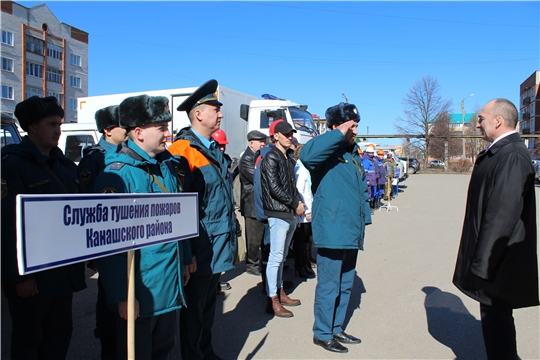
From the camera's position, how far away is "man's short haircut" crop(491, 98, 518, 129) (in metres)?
3.03

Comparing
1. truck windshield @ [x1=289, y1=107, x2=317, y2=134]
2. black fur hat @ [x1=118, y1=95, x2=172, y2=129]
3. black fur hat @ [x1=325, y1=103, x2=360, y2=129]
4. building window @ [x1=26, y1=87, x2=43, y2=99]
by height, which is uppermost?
building window @ [x1=26, y1=87, x2=43, y2=99]

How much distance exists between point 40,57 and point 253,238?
57210 mm

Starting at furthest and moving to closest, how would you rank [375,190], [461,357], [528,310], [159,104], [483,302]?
[375,190], [528,310], [461,357], [483,302], [159,104]

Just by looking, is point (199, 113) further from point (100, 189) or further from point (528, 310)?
point (528, 310)

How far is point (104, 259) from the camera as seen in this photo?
7.50 feet

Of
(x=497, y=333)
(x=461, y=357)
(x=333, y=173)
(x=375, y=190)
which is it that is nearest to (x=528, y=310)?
(x=461, y=357)

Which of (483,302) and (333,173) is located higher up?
(333,173)

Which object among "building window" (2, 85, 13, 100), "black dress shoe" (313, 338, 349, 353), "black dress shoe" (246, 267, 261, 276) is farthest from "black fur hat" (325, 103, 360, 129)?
"building window" (2, 85, 13, 100)

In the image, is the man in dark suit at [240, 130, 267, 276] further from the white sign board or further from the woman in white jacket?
the white sign board

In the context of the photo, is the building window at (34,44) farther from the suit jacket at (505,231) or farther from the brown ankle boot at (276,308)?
the suit jacket at (505,231)

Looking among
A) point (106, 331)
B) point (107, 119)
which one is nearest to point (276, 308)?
point (106, 331)

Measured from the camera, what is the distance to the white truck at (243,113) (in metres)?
12.8

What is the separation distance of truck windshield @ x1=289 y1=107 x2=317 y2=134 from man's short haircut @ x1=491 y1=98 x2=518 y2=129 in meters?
10.3

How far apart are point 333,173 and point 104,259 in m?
2.02
